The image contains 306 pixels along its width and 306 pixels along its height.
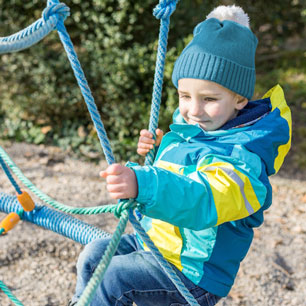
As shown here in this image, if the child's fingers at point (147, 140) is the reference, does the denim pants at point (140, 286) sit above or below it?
below

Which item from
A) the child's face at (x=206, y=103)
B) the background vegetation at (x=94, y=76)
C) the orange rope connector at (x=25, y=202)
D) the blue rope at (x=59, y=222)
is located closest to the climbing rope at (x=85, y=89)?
the child's face at (x=206, y=103)

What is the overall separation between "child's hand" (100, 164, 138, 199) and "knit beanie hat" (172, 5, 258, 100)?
549 millimetres

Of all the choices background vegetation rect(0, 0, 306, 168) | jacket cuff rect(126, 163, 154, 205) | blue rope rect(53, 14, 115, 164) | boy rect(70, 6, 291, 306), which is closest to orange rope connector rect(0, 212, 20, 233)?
boy rect(70, 6, 291, 306)

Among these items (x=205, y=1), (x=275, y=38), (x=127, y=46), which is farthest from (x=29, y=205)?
(x=275, y=38)

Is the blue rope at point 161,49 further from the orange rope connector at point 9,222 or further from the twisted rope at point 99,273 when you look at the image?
the orange rope connector at point 9,222

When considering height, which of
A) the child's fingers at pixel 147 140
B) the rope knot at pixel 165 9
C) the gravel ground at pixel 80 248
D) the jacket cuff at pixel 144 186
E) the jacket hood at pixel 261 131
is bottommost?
→ the gravel ground at pixel 80 248

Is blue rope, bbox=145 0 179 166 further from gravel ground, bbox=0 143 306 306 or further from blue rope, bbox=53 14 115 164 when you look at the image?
gravel ground, bbox=0 143 306 306

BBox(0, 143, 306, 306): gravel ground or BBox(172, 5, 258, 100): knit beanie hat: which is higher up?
BBox(172, 5, 258, 100): knit beanie hat

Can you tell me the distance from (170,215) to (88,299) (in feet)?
0.98

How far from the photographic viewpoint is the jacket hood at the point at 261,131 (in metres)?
1.45

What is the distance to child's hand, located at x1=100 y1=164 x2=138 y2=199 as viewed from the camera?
3.79ft

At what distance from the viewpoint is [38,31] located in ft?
4.06

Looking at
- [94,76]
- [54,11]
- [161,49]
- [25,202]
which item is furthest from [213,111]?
[94,76]

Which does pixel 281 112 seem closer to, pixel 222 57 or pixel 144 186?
pixel 222 57
